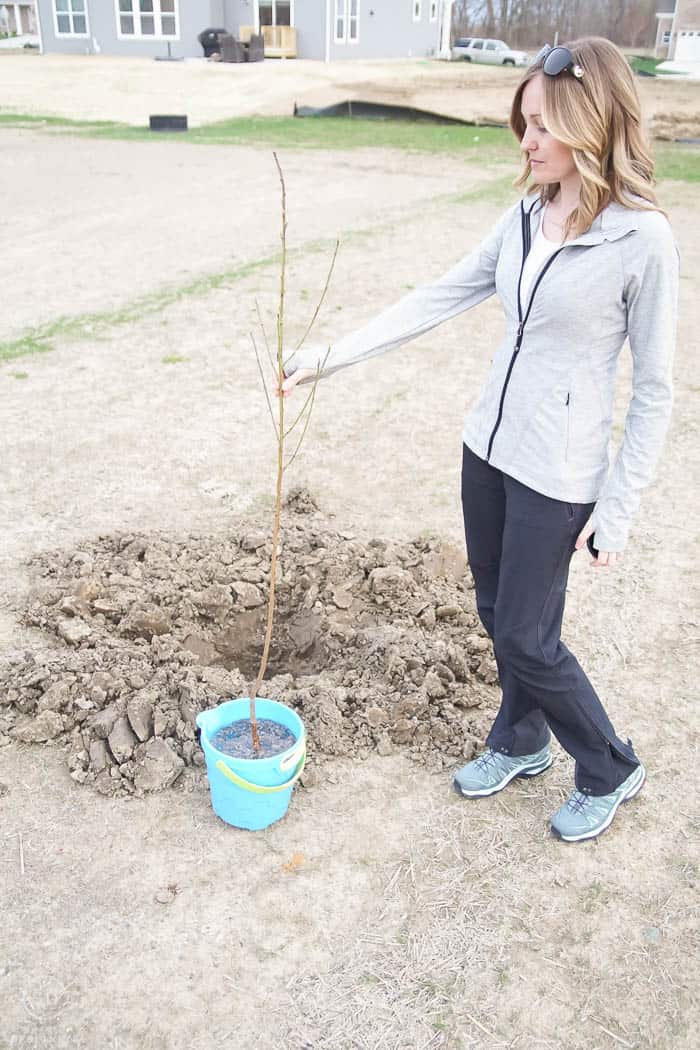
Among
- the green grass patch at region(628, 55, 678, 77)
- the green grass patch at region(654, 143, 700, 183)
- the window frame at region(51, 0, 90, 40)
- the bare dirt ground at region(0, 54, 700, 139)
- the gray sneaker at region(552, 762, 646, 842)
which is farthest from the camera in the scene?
the green grass patch at region(628, 55, 678, 77)

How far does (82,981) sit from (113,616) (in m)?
1.70

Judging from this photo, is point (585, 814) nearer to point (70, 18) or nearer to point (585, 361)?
point (585, 361)

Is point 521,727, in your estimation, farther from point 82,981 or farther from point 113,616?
point 113,616

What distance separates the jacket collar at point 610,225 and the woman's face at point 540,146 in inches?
5.8

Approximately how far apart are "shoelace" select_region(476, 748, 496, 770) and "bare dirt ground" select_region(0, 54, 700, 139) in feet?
71.7

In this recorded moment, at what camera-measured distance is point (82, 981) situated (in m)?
2.41

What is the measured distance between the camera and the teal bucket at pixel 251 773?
8.94ft

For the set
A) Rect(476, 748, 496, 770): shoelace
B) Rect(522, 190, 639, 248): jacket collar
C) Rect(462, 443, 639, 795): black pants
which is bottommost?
Rect(476, 748, 496, 770): shoelace

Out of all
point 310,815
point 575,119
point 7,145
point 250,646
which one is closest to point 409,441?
point 250,646

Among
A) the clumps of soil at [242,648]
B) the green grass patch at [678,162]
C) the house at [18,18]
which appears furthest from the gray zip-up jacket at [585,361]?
the house at [18,18]

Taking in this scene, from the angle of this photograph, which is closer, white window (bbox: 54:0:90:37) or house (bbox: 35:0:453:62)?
house (bbox: 35:0:453:62)

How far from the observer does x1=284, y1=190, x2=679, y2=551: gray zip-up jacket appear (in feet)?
7.43

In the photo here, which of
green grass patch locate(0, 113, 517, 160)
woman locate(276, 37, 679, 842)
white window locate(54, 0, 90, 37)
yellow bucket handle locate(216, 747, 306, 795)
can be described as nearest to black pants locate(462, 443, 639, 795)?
woman locate(276, 37, 679, 842)

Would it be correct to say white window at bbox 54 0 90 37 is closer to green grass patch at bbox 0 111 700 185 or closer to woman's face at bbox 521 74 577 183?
green grass patch at bbox 0 111 700 185
